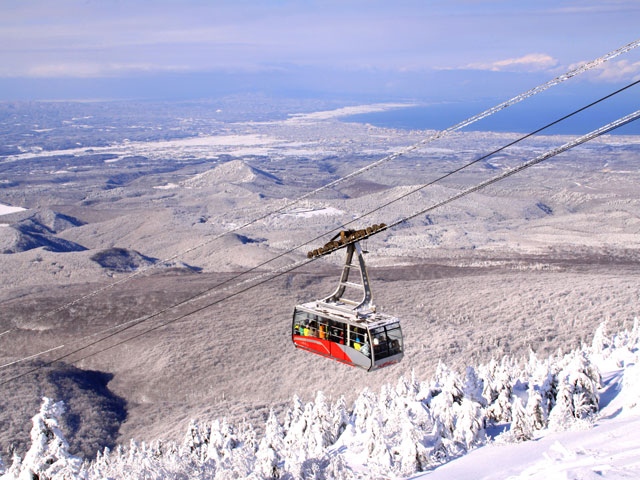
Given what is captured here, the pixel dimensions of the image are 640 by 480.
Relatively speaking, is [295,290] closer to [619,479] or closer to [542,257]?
[542,257]

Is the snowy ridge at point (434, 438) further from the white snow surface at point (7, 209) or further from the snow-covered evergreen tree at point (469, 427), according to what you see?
the white snow surface at point (7, 209)

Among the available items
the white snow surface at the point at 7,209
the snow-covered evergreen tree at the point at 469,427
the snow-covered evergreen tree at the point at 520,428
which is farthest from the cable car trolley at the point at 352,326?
the white snow surface at the point at 7,209

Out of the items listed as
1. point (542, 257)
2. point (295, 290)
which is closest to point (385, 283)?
point (295, 290)

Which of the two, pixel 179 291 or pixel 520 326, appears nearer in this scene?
pixel 520 326

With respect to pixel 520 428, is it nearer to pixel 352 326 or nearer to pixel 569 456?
pixel 569 456

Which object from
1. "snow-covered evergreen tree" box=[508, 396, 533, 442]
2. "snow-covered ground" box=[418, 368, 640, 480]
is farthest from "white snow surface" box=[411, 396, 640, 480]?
"snow-covered evergreen tree" box=[508, 396, 533, 442]

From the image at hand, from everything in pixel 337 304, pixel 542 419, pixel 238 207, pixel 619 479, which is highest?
pixel 337 304

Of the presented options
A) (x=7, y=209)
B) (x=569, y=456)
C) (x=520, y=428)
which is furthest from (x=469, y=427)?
(x=7, y=209)
